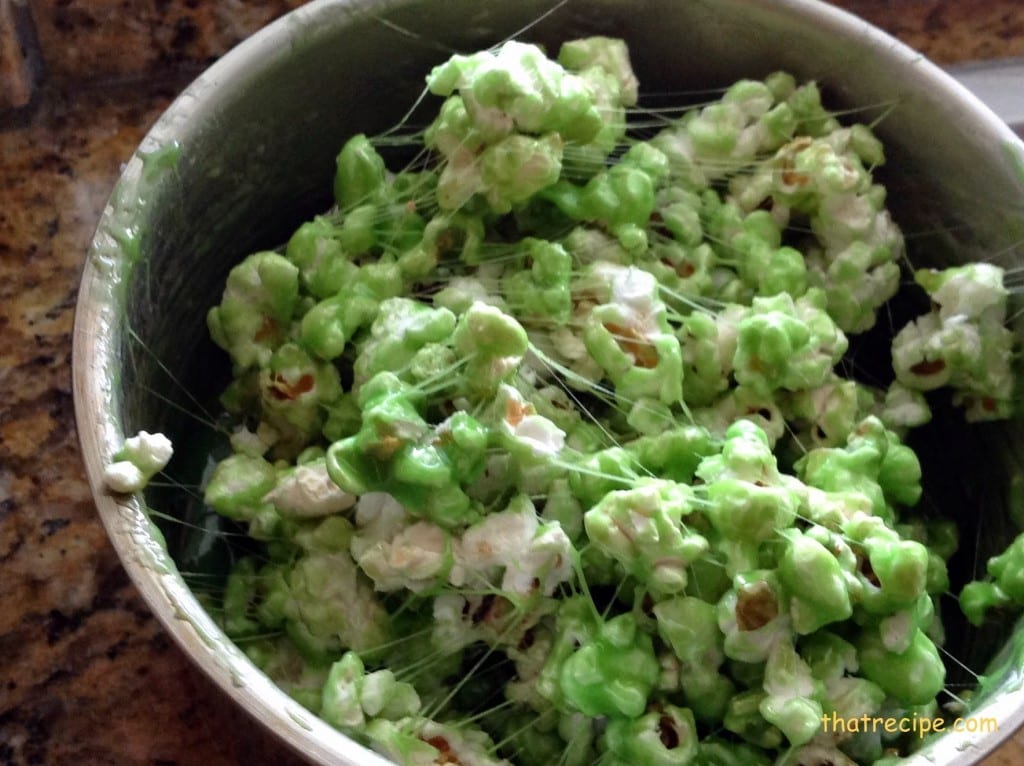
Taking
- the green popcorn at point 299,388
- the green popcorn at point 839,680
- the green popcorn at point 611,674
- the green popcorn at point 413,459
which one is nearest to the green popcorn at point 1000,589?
the green popcorn at point 839,680

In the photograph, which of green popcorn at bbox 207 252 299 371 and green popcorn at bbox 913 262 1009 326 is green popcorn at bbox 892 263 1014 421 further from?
green popcorn at bbox 207 252 299 371

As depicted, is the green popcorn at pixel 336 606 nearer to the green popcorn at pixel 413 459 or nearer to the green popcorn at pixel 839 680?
the green popcorn at pixel 413 459

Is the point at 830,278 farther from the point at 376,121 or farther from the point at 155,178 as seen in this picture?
the point at 155,178

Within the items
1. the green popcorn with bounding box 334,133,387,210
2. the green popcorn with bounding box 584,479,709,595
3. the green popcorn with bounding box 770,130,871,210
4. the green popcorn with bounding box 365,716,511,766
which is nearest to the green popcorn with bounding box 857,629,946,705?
the green popcorn with bounding box 584,479,709,595

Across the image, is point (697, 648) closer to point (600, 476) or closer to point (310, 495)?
point (600, 476)

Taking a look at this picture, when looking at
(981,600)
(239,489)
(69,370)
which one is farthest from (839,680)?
(69,370)
